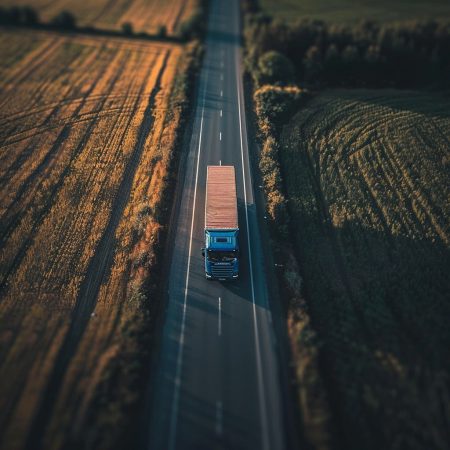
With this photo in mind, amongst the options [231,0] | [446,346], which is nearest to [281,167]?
[446,346]

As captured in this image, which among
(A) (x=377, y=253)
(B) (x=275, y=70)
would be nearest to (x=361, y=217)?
(A) (x=377, y=253)

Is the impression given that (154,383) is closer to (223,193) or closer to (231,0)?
(223,193)

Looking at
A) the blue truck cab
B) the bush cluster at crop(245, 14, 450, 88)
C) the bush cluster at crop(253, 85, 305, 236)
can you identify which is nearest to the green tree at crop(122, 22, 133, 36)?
the bush cluster at crop(245, 14, 450, 88)

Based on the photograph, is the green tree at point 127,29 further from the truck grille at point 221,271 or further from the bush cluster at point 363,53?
the truck grille at point 221,271

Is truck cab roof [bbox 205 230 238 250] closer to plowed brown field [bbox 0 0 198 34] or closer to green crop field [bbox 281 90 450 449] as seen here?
green crop field [bbox 281 90 450 449]

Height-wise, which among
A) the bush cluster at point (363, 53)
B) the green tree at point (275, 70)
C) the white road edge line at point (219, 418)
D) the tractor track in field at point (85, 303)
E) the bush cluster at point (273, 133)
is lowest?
the white road edge line at point (219, 418)

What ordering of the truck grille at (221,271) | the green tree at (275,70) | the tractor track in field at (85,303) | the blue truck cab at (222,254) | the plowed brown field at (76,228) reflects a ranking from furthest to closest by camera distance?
the green tree at (275,70)
the truck grille at (221,271)
the blue truck cab at (222,254)
the plowed brown field at (76,228)
the tractor track in field at (85,303)

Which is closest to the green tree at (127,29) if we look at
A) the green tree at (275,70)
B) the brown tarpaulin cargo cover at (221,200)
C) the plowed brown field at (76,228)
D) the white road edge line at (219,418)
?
the plowed brown field at (76,228)
